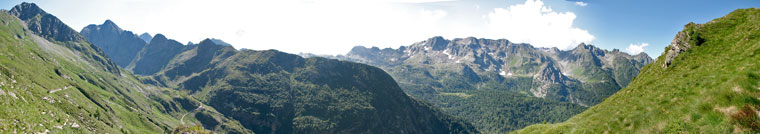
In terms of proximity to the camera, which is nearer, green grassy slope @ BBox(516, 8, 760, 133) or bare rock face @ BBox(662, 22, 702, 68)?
green grassy slope @ BBox(516, 8, 760, 133)

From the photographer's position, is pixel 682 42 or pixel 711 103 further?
pixel 682 42

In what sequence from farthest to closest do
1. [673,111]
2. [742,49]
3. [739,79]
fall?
[742,49] < [673,111] < [739,79]

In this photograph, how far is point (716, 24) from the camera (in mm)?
51688

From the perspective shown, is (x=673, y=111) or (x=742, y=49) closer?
(x=673, y=111)

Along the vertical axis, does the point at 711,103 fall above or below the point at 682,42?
below

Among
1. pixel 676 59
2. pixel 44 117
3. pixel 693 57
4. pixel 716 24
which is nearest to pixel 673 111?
pixel 693 57

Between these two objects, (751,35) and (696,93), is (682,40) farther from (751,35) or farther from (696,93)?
(696,93)

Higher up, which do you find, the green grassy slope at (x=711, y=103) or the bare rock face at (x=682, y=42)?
the bare rock face at (x=682, y=42)

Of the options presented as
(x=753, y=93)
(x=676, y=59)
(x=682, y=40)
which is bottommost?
(x=753, y=93)

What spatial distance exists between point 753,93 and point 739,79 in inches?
121

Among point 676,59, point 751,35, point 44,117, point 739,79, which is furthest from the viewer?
point 44,117

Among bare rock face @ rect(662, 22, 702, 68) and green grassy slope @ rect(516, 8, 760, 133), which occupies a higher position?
bare rock face @ rect(662, 22, 702, 68)

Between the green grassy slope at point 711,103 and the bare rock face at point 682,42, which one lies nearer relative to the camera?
the green grassy slope at point 711,103

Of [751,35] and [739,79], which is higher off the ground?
[751,35]
